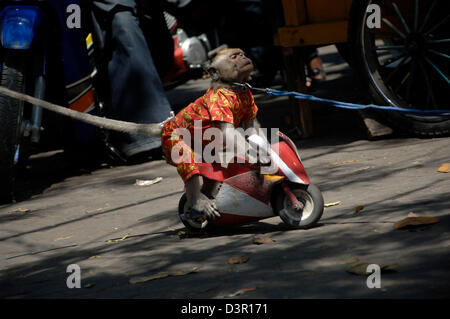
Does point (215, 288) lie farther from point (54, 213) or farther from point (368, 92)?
point (368, 92)

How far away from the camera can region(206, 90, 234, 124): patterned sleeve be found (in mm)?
3785

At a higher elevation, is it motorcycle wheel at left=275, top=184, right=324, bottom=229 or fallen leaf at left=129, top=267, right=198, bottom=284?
motorcycle wheel at left=275, top=184, right=324, bottom=229

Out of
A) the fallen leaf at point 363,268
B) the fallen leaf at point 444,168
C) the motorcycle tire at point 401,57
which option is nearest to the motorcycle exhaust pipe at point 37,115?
the motorcycle tire at point 401,57

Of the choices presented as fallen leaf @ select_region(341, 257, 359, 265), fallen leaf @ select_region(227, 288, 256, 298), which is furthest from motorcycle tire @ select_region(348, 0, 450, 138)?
fallen leaf @ select_region(227, 288, 256, 298)

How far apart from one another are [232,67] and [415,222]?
1.32 meters

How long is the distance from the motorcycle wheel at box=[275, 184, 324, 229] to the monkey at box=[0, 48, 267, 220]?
293 millimetres

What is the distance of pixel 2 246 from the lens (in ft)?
14.9

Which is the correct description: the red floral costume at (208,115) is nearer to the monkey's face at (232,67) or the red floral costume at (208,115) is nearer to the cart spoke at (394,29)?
the monkey's face at (232,67)

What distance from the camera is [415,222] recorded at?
3.47 meters

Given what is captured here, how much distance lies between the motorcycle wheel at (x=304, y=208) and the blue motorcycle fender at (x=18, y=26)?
2.88 meters

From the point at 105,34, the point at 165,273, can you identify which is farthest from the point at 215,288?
the point at 105,34

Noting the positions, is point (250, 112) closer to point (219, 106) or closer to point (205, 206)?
point (219, 106)

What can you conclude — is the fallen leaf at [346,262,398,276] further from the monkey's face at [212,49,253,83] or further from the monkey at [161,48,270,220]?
the monkey's face at [212,49,253,83]

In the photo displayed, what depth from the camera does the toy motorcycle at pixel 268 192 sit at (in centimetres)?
385
